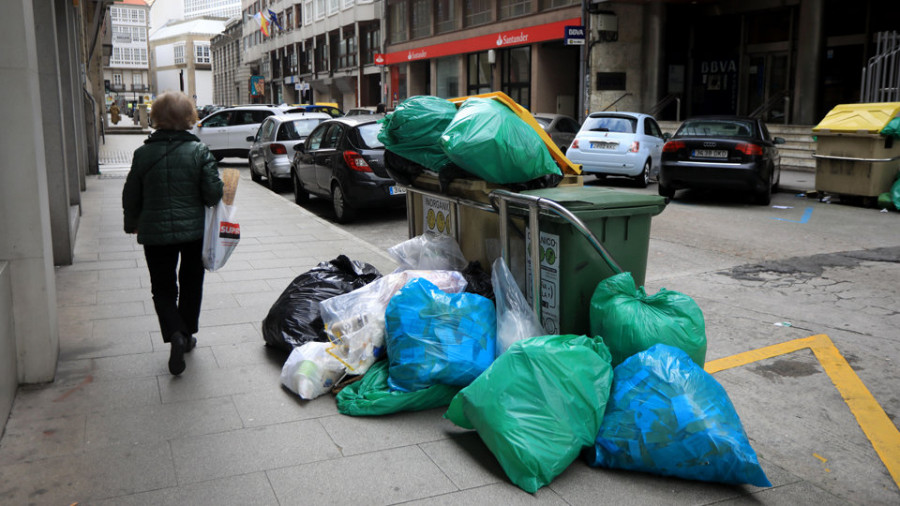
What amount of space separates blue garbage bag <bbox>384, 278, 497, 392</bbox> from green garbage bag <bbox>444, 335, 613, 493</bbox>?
416 mm

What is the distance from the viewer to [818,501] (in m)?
3.15

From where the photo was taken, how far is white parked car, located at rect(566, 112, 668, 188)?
15625 mm

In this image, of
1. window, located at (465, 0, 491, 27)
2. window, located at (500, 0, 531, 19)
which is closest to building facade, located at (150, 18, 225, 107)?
window, located at (465, 0, 491, 27)

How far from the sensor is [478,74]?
115 ft

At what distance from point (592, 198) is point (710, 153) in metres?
9.71

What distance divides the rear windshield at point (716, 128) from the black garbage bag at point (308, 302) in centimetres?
969

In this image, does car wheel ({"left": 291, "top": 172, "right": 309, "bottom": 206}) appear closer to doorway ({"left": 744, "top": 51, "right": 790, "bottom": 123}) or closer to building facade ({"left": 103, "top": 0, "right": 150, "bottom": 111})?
doorway ({"left": 744, "top": 51, "right": 790, "bottom": 123})

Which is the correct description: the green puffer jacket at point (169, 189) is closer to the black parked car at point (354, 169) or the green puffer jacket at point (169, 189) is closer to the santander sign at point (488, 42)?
the black parked car at point (354, 169)

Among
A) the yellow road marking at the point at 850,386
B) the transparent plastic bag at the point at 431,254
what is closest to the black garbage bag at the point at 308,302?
the transparent plastic bag at the point at 431,254

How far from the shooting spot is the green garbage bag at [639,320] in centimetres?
367

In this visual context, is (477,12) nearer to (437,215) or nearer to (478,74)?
(478,74)

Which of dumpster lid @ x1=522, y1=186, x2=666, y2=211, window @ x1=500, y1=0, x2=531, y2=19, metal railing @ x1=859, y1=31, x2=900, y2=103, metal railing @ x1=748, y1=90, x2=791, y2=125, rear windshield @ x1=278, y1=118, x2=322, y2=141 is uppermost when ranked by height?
window @ x1=500, y1=0, x2=531, y2=19

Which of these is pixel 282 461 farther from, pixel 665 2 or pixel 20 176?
pixel 665 2

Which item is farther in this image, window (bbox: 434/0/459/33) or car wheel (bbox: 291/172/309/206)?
window (bbox: 434/0/459/33)
